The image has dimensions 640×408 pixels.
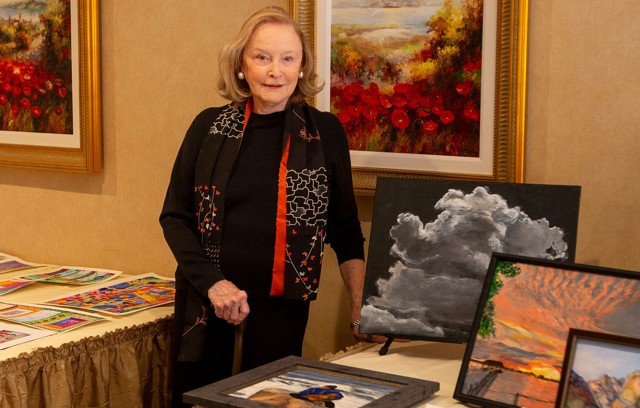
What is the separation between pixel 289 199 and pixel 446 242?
44 centimetres

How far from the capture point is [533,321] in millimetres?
1716

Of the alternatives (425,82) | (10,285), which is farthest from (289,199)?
(10,285)

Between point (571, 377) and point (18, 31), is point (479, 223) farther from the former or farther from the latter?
point (18, 31)

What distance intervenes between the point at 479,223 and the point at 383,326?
1.07 feet

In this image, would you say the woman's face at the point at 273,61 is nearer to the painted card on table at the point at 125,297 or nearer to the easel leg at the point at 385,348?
the easel leg at the point at 385,348

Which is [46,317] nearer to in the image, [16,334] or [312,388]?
[16,334]

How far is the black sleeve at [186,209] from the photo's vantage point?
7.38 feet

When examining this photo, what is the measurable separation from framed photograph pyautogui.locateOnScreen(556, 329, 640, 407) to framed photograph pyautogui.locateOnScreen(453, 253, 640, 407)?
0.05m

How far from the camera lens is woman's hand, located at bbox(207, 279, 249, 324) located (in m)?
2.14

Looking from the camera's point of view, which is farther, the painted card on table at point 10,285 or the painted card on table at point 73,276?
the painted card on table at point 73,276

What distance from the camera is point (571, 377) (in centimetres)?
157

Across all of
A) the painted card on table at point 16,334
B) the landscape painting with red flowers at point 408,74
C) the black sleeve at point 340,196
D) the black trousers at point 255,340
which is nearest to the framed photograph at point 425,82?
the landscape painting with red flowers at point 408,74

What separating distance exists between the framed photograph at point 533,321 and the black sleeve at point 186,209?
0.77 meters

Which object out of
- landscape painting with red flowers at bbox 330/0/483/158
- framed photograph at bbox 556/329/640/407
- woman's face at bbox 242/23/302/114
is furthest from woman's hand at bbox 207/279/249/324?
framed photograph at bbox 556/329/640/407
